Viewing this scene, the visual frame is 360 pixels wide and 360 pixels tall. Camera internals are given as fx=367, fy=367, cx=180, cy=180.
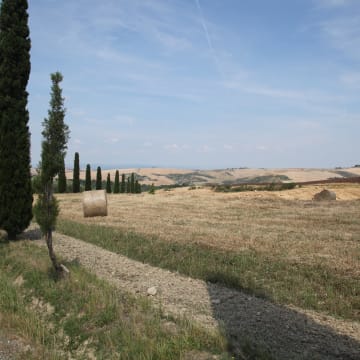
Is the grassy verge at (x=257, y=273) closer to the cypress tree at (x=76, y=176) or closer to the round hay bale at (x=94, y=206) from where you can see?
the round hay bale at (x=94, y=206)

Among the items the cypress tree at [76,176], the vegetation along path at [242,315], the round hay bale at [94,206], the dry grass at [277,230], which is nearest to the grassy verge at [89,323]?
the vegetation along path at [242,315]

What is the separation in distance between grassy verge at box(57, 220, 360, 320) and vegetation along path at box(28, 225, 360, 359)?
41 centimetres

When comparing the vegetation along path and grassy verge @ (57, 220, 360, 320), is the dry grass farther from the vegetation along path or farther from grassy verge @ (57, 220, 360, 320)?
the vegetation along path

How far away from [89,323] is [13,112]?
32.0 feet

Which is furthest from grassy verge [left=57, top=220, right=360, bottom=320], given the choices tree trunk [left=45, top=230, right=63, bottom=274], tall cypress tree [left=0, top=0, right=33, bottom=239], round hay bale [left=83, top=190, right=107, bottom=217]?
round hay bale [left=83, top=190, right=107, bottom=217]

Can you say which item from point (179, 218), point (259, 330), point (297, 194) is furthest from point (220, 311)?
point (297, 194)

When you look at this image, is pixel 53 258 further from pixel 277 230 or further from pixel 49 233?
pixel 277 230

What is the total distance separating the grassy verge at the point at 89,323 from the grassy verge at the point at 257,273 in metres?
2.66

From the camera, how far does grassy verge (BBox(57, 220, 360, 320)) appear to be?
8.00 metres

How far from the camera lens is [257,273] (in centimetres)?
976

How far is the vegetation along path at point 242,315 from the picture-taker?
5836 mm

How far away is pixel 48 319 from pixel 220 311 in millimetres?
3550

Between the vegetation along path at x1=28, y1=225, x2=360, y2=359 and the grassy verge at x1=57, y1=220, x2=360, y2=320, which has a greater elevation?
the grassy verge at x1=57, y1=220, x2=360, y2=320

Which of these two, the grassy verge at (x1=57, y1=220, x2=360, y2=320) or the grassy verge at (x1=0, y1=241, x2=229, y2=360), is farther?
the grassy verge at (x1=57, y1=220, x2=360, y2=320)
